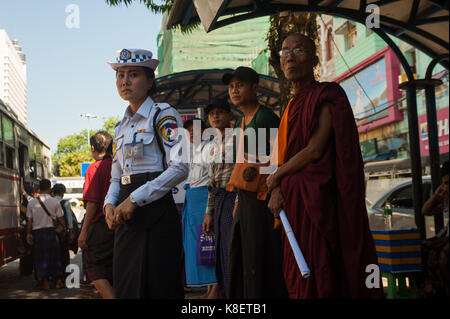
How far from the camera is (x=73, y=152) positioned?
218ft

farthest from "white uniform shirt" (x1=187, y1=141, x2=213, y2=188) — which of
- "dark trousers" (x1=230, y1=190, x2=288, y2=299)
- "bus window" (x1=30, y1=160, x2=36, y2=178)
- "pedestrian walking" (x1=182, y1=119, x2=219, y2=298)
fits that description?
"bus window" (x1=30, y1=160, x2=36, y2=178)

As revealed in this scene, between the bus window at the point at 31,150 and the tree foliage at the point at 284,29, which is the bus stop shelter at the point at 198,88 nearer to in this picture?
the tree foliage at the point at 284,29

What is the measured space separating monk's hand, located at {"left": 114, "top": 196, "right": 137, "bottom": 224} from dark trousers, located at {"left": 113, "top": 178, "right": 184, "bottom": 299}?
0.16 feet

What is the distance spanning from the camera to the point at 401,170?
62.4 feet

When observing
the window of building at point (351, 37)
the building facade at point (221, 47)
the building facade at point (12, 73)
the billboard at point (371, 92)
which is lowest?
the billboard at point (371, 92)

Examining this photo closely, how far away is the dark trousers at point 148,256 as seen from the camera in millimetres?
3045

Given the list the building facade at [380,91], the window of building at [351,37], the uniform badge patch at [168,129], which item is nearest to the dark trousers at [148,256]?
the uniform badge patch at [168,129]

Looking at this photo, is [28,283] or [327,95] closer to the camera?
[327,95]

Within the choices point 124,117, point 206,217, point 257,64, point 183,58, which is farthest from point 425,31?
point 183,58

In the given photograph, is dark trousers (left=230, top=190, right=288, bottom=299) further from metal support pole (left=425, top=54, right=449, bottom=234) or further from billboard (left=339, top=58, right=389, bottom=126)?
billboard (left=339, top=58, right=389, bottom=126)

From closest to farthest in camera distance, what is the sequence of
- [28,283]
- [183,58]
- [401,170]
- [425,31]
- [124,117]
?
[124,117] → [425,31] → [28,283] → [401,170] → [183,58]

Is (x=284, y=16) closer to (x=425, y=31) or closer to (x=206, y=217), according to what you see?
(x=425, y=31)

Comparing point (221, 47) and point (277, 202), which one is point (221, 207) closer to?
point (277, 202)

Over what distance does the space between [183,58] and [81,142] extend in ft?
111
